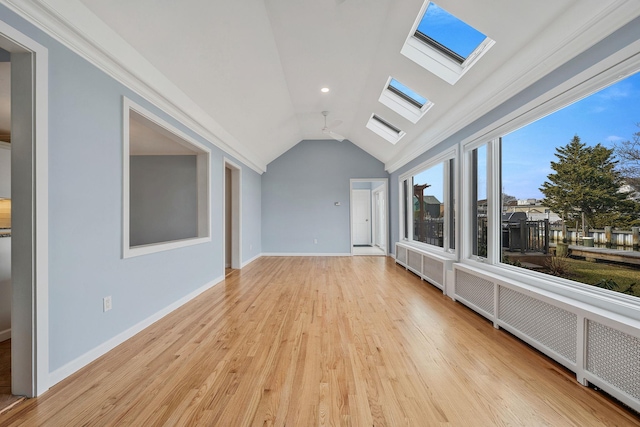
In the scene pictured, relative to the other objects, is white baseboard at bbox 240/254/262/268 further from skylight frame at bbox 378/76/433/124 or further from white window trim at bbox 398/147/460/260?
skylight frame at bbox 378/76/433/124

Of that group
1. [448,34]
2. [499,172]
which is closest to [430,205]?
[499,172]

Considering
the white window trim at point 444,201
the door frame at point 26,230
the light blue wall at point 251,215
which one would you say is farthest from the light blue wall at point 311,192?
the door frame at point 26,230

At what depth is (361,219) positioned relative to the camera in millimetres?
11164

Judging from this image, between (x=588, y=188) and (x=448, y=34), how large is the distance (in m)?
2.22

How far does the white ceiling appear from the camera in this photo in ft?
7.06

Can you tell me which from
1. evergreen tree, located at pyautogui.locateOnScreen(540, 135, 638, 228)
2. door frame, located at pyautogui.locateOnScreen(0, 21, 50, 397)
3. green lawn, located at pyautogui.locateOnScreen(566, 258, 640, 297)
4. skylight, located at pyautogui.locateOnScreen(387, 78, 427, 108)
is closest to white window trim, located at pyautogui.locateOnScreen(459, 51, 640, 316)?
green lawn, located at pyautogui.locateOnScreen(566, 258, 640, 297)

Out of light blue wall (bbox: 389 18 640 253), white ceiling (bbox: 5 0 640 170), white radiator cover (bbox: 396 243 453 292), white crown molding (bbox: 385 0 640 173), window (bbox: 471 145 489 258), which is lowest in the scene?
white radiator cover (bbox: 396 243 453 292)

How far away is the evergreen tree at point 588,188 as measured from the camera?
1.90 meters

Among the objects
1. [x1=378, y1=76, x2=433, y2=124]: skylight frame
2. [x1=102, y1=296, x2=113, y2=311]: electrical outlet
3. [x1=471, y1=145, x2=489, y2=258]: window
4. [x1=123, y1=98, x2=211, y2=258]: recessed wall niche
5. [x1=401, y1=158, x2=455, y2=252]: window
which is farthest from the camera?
[x1=123, y1=98, x2=211, y2=258]: recessed wall niche

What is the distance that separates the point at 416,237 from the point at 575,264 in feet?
13.5

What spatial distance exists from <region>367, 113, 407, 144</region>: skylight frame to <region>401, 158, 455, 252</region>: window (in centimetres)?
90

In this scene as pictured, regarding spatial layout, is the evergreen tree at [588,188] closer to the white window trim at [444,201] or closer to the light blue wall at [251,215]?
the white window trim at [444,201]

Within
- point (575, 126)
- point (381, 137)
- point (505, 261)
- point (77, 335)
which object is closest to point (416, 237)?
point (381, 137)

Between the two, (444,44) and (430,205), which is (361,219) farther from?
(444,44)
